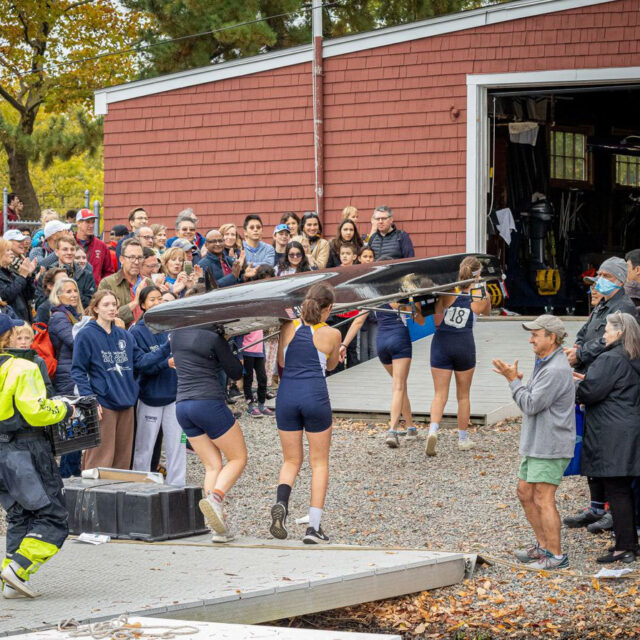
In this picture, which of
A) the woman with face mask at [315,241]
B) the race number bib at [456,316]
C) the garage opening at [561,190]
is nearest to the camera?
the race number bib at [456,316]

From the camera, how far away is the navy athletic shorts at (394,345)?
1084 cm

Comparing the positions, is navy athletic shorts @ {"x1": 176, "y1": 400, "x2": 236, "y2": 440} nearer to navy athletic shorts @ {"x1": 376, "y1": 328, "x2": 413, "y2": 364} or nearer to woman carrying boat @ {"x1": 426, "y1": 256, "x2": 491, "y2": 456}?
woman carrying boat @ {"x1": 426, "y1": 256, "x2": 491, "y2": 456}

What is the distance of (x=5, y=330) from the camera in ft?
21.1

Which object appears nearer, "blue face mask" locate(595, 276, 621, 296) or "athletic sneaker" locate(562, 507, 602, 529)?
"blue face mask" locate(595, 276, 621, 296)

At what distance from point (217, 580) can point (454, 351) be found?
4.43 m

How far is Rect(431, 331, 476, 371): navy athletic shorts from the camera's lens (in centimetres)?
1030

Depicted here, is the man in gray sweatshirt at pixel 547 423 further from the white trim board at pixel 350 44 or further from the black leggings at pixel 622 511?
the white trim board at pixel 350 44

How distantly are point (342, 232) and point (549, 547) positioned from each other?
735 cm

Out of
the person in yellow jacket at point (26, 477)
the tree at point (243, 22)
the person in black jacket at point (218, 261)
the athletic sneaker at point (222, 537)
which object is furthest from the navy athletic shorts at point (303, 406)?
the tree at point (243, 22)

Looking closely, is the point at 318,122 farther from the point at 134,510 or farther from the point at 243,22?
the point at 134,510

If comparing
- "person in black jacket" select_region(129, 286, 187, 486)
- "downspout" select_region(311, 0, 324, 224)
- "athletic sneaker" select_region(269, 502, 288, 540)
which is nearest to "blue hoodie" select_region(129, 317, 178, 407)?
"person in black jacket" select_region(129, 286, 187, 486)

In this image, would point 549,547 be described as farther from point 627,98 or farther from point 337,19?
point 337,19

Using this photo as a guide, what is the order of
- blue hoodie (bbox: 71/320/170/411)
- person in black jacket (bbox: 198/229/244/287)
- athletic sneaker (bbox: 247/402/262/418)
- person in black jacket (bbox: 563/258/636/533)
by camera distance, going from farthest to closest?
1. athletic sneaker (bbox: 247/402/262/418)
2. person in black jacket (bbox: 198/229/244/287)
3. blue hoodie (bbox: 71/320/170/411)
4. person in black jacket (bbox: 563/258/636/533)

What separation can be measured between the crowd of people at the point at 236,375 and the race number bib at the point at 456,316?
1 centimetres
